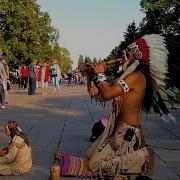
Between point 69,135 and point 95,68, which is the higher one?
point 95,68

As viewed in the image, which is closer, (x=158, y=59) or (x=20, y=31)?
(x=158, y=59)

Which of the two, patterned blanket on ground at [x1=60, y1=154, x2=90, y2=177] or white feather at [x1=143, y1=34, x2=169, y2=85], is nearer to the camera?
white feather at [x1=143, y1=34, x2=169, y2=85]

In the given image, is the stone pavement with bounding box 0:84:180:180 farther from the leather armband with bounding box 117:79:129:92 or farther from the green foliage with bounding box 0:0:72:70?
the green foliage with bounding box 0:0:72:70

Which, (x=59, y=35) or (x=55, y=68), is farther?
(x=59, y=35)

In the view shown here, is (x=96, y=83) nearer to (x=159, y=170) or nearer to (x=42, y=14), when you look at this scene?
(x=159, y=170)

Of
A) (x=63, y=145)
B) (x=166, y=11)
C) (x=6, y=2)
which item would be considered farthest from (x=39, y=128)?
(x=166, y=11)

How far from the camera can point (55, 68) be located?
31.0m

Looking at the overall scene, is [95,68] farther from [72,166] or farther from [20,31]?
[20,31]

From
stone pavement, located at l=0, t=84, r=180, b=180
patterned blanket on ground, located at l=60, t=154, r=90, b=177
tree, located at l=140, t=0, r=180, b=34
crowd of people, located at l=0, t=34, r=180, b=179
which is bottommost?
stone pavement, located at l=0, t=84, r=180, b=180

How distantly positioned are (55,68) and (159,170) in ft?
77.8

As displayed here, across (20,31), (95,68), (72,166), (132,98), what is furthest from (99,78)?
(20,31)

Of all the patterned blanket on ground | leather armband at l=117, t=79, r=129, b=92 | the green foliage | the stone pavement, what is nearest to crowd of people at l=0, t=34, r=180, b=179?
leather armband at l=117, t=79, r=129, b=92

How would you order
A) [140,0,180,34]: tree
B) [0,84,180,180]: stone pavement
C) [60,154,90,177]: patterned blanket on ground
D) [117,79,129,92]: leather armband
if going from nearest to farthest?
[117,79,129,92]: leather armband
[60,154,90,177]: patterned blanket on ground
[0,84,180,180]: stone pavement
[140,0,180,34]: tree

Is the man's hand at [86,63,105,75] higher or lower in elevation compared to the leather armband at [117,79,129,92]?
higher
